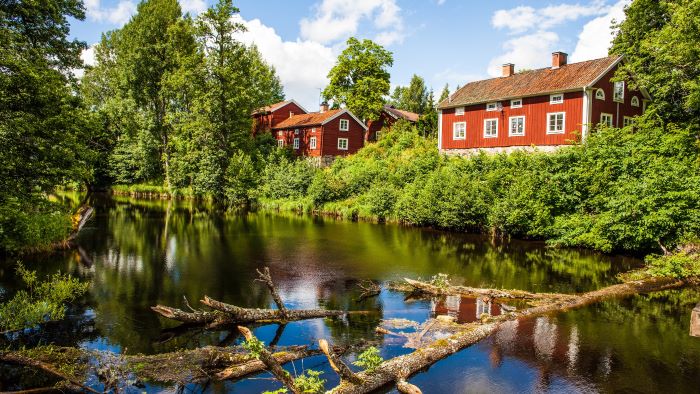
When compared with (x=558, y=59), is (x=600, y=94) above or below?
below

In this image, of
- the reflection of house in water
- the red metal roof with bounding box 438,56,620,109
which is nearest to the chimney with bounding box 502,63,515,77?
the red metal roof with bounding box 438,56,620,109

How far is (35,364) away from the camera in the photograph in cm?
831

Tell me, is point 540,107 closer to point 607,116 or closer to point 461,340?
point 607,116

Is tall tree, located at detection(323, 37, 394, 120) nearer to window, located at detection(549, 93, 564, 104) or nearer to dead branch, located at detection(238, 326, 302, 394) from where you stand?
window, located at detection(549, 93, 564, 104)

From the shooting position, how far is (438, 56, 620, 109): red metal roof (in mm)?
33594

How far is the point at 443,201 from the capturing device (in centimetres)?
2991

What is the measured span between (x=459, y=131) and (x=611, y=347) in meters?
31.4

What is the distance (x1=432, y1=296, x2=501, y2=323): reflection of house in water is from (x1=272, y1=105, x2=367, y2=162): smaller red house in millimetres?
38929

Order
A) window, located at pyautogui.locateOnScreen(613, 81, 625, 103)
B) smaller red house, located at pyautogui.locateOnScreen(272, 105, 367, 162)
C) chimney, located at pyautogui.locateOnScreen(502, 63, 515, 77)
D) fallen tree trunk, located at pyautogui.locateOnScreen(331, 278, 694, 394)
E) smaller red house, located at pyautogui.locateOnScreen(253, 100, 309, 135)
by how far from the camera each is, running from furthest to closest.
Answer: smaller red house, located at pyautogui.locateOnScreen(253, 100, 309, 135) < smaller red house, located at pyautogui.locateOnScreen(272, 105, 367, 162) < chimney, located at pyautogui.locateOnScreen(502, 63, 515, 77) < window, located at pyautogui.locateOnScreen(613, 81, 625, 103) < fallen tree trunk, located at pyautogui.locateOnScreen(331, 278, 694, 394)

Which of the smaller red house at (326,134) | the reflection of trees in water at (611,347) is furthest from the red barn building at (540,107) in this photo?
the reflection of trees in water at (611,347)

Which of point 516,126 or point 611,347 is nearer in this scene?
point 611,347

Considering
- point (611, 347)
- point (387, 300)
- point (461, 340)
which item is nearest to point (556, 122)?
point (387, 300)

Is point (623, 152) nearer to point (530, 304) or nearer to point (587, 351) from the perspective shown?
point (530, 304)

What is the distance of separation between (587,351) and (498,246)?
14908 millimetres
